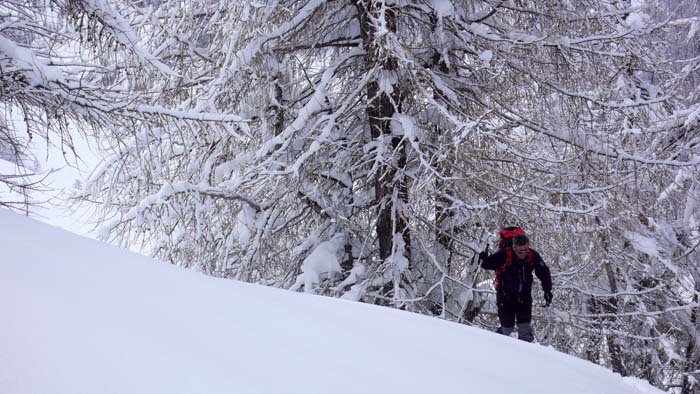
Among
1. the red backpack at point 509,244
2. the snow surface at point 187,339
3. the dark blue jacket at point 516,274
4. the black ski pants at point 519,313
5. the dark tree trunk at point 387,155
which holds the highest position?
the dark tree trunk at point 387,155

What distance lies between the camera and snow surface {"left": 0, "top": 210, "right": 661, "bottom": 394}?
1327 millimetres

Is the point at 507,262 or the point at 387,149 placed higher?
the point at 387,149

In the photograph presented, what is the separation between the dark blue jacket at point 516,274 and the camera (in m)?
5.76

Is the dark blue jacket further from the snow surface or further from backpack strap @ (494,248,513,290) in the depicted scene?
the snow surface

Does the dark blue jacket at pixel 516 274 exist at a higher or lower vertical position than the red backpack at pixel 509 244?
lower

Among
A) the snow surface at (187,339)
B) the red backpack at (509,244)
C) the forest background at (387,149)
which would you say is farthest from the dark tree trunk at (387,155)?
the snow surface at (187,339)

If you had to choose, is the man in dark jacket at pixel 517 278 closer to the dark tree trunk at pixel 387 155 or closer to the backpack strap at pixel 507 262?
the backpack strap at pixel 507 262

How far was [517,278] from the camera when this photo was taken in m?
5.89

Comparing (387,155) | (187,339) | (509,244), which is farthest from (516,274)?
(187,339)

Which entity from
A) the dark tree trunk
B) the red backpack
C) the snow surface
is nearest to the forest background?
the dark tree trunk

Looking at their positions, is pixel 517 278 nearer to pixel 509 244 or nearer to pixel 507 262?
pixel 507 262

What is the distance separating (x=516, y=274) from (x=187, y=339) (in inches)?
187

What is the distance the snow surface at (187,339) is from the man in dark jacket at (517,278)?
2917 millimetres

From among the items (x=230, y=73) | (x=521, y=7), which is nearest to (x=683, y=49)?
(x=521, y=7)
